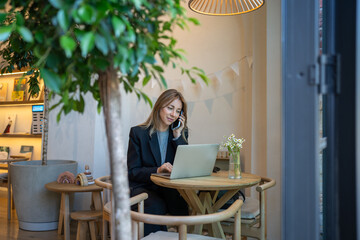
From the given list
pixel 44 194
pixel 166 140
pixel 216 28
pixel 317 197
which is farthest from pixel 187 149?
pixel 216 28

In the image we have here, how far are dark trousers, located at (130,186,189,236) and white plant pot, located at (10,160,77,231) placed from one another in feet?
4.60

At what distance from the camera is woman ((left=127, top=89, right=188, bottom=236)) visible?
272cm

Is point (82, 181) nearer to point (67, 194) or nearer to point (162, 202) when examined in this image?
point (67, 194)

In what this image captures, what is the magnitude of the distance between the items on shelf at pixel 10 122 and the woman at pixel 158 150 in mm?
3882

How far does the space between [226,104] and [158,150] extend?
5.29ft

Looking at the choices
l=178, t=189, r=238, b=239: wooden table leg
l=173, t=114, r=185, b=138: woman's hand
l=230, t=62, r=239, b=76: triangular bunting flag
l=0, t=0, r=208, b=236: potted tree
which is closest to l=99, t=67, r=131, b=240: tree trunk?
Result: l=0, t=0, r=208, b=236: potted tree

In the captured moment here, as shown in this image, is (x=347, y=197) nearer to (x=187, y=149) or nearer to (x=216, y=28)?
(x=187, y=149)

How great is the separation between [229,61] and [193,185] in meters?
2.49

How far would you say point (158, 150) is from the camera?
2.88 m

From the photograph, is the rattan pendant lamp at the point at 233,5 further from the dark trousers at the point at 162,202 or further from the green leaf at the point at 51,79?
the green leaf at the point at 51,79

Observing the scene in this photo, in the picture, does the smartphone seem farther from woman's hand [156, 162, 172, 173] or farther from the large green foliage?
the large green foliage

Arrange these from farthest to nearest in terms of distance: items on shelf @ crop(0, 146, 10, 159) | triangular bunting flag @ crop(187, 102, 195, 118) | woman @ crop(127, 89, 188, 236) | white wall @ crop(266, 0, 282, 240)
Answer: items on shelf @ crop(0, 146, 10, 159)
triangular bunting flag @ crop(187, 102, 195, 118)
white wall @ crop(266, 0, 282, 240)
woman @ crop(127, 89, 188, 236)

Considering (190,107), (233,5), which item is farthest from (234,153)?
(190,107)

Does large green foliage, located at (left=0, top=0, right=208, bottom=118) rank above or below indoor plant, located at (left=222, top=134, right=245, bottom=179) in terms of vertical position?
above
